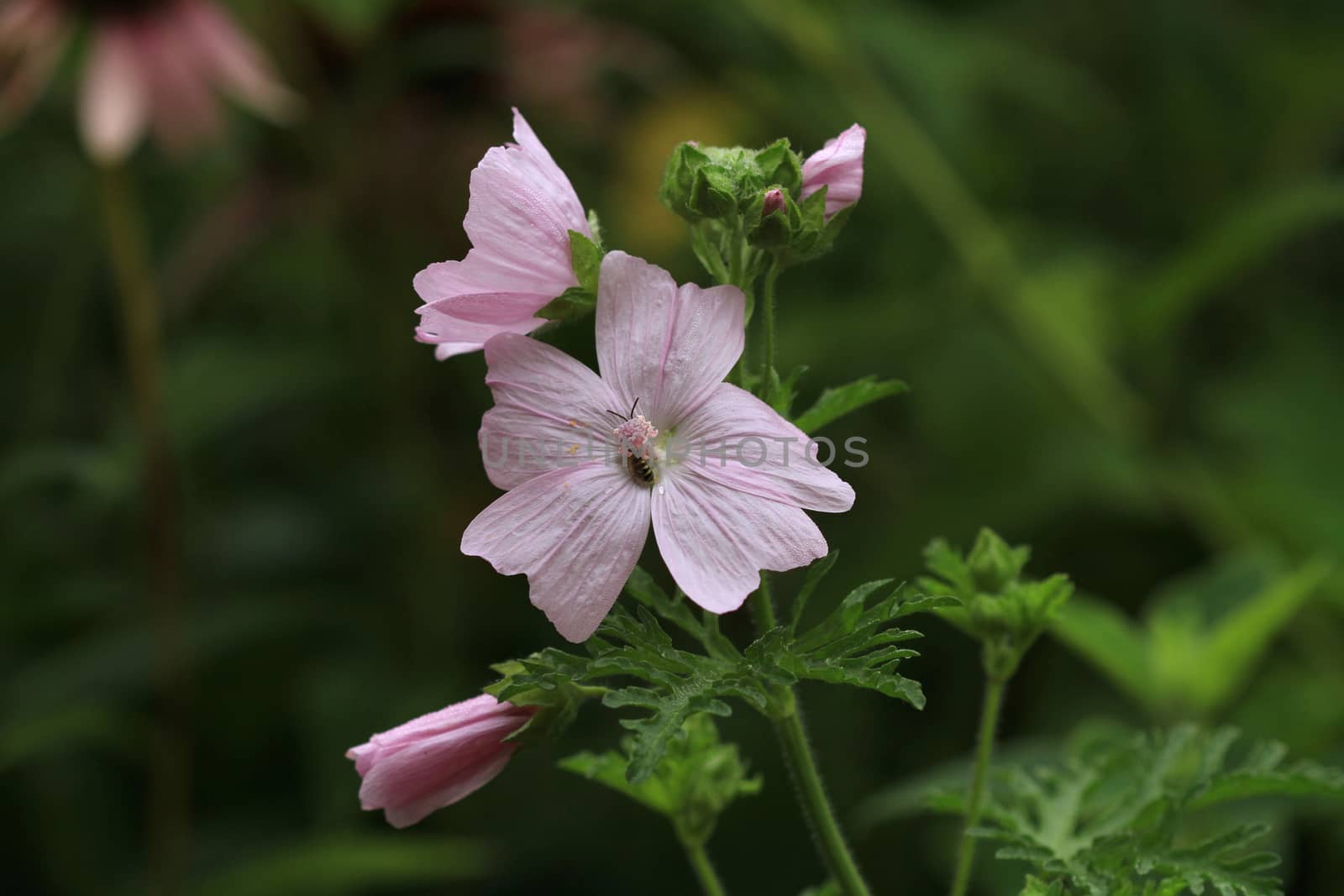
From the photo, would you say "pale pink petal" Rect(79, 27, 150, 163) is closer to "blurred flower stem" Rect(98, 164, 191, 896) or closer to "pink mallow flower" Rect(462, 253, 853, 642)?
"blurred flower stem" Rect(98, 164, 191, 896)

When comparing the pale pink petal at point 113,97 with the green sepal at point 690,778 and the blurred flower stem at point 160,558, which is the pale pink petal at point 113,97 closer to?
the blurred flower stem at point 160,558

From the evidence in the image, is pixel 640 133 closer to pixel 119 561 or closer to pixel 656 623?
pixel 119 561

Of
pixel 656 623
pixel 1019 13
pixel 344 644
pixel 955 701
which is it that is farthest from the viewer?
pixel 1019 13

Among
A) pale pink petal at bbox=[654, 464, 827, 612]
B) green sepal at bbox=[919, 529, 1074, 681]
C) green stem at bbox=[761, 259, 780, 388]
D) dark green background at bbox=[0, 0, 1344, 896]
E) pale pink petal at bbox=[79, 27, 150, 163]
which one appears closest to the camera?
pale pink petal at bbox=[654, 464, 827, 612]

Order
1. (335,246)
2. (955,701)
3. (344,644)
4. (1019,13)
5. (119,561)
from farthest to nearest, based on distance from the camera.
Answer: (1019,13)
(335,246)
(119,561)
(344,644)
(955,701)

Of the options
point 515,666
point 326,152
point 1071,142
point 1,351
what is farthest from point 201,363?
point 1071,142

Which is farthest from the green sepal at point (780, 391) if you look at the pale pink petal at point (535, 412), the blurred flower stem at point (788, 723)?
the pale pink petal at point (535, 412)

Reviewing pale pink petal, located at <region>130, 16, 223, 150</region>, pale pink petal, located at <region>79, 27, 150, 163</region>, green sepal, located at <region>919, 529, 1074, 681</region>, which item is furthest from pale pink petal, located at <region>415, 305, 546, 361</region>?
pale pink petal, located at <region>130, 16, 223, 150</region>

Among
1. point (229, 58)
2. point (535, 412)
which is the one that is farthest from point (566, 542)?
point (229, 58)

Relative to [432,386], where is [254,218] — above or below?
above
